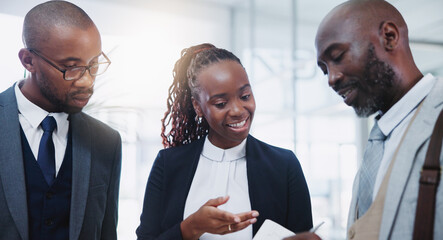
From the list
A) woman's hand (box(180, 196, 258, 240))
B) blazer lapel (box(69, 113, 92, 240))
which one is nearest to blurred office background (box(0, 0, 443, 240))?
blazer lapel (box(69, 113, 92, 240))

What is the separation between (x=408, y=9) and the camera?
2955 millimetres

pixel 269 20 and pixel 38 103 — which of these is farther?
A: pixel 269 20

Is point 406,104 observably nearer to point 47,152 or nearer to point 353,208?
point 353,208

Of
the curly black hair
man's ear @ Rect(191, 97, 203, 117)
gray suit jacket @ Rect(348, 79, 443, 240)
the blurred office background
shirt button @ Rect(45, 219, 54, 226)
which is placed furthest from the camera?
the blurred office background

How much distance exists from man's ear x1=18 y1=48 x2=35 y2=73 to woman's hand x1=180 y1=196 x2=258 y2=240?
0.74 metres

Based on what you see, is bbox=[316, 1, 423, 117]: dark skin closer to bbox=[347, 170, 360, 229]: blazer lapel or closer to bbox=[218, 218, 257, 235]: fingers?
bbox=[347, 170, 360, 229]: blazer lapel

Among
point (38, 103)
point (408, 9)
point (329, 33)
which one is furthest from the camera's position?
point (408, 9)

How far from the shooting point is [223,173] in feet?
4.83

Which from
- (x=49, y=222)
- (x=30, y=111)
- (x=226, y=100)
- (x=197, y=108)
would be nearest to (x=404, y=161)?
(x=226, y=100)

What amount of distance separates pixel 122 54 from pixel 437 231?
325 cm

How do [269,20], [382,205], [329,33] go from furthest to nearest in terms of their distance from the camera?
[269,20] → [329,33] → [382,205]

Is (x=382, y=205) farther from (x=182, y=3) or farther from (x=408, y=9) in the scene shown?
(x=182, y=3)

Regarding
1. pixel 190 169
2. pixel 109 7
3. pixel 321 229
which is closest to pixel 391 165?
pixel 321 229

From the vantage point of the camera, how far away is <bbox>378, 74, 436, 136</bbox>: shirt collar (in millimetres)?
1082
